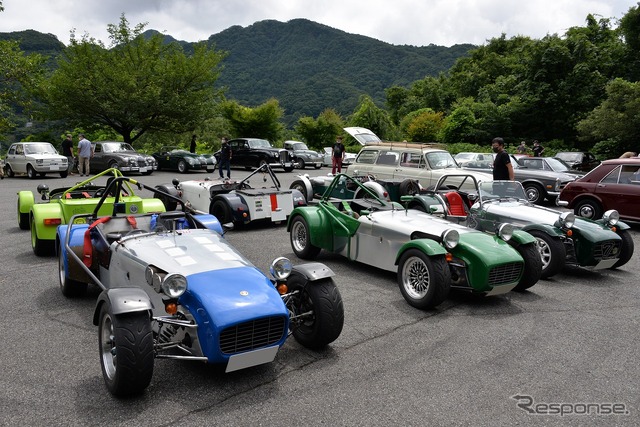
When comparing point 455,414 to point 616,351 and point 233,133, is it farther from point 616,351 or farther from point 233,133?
point 233,133

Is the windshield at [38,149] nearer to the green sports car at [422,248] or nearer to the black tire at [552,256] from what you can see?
the green sports car at [422,248]

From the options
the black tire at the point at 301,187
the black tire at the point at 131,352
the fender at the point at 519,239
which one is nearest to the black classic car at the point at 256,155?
the black tire at the point at 301,187

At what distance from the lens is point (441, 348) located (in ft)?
15.6

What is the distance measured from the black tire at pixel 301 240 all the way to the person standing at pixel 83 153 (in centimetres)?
1558

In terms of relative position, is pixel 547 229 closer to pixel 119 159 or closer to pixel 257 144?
pixel 119 159

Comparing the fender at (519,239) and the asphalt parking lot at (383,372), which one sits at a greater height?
the fender at (519,239)

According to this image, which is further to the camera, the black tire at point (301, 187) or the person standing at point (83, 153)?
the person standing at point (83, 153)

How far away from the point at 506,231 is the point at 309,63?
115m

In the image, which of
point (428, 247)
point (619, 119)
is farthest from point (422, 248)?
point (619, 119)

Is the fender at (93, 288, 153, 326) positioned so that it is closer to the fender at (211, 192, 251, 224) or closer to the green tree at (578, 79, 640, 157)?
the fender at (211, 192, 251, 224)

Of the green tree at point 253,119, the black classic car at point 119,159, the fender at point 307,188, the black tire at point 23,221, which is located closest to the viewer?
the black tire at point 23,221

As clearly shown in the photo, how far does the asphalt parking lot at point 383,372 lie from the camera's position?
11.7 feet

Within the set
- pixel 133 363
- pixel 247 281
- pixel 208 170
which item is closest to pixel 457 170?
pixel 247 281

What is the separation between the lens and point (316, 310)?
14.3 feet
